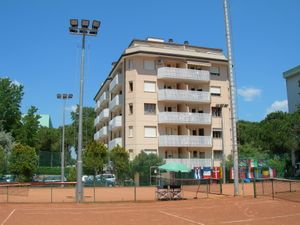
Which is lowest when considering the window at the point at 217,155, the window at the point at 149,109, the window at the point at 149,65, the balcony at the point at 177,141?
the window at the point at 217,155

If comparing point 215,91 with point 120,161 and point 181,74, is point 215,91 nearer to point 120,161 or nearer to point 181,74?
point 181,74

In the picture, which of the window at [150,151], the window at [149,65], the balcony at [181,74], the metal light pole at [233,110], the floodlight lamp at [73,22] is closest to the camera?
the floodlight lamp at [73,22]

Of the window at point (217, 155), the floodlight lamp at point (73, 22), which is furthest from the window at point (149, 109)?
the floodlight lamp at point (73, 22)

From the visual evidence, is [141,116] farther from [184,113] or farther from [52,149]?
[52,149]

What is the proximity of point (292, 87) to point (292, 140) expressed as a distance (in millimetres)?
15377

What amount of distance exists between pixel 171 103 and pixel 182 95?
6.68ft

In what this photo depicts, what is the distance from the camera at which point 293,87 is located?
71.4 meters

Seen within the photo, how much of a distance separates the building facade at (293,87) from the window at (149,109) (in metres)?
30.6

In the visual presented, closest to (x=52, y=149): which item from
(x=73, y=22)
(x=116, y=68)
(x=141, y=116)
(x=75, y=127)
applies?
(x=75, y=127)

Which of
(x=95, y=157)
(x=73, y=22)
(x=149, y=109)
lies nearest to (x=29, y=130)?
(x=95, y=157)

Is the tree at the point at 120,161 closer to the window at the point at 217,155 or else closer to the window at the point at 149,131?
the window at the point at 149,131

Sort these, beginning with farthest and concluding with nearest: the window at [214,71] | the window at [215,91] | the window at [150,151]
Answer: the window at [214,71]
the window at [215,91]
the window at [150,151]

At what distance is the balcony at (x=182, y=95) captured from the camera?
50.9 meters

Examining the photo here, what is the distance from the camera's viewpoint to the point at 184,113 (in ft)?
167
